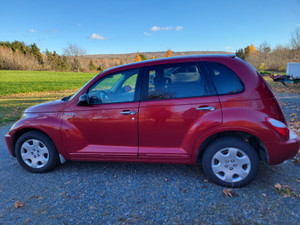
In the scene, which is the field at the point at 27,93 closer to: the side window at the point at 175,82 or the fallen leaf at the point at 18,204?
the fallen leaf at the point at 18,204

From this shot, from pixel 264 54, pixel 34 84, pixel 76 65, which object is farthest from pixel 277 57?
pixel 76 65

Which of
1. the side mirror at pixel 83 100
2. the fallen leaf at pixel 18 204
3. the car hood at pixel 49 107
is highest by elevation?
the side mirror at pixel 83 100

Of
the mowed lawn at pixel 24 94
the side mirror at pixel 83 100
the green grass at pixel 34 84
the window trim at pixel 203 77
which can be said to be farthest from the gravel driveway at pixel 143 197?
the green grass at pixel 34 84

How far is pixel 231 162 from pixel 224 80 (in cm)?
111

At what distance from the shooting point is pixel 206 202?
8.50ft

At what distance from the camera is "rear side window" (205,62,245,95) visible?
2.75 m

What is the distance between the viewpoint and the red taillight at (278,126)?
264cm

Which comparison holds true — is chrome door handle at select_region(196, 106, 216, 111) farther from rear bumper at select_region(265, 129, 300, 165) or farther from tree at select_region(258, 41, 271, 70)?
tree at select_region(258, 41, 271, 70)

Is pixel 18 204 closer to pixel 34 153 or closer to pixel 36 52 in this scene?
pixel 34 153

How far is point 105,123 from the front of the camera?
311 centimetres

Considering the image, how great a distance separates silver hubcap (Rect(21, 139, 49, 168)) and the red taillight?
3344mm

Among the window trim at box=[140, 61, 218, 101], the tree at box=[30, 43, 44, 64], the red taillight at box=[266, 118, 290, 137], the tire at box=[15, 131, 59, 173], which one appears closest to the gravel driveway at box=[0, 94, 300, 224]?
the tire at box=[15, 131, 59, 173]

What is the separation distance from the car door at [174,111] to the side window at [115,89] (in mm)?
248

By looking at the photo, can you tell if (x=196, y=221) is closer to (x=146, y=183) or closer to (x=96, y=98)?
(x=146, y=183)
